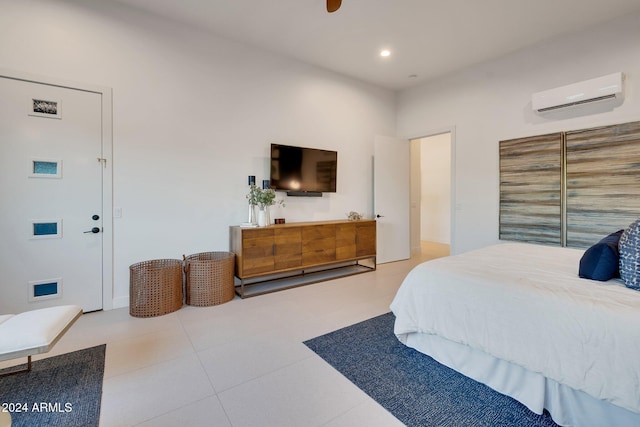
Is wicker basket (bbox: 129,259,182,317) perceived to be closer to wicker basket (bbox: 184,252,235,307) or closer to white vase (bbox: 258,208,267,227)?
wicker basket (bbox: 184,252,235,307)

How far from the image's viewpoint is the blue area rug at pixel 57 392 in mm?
1522

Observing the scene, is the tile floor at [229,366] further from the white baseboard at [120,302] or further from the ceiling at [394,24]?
the ceiling at [394,24]

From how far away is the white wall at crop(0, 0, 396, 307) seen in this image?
276 cm

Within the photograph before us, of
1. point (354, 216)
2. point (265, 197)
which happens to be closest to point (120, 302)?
point (265, 197)

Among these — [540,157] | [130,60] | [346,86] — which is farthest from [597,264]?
[130,60]

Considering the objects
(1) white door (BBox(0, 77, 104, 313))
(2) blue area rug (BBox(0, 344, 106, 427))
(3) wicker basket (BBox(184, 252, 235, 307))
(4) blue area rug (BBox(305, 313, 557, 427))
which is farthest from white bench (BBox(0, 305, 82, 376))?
(4) blue area rug (BBox(305, 313, 557, 427))

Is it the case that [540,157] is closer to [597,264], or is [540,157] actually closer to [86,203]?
[597,264]

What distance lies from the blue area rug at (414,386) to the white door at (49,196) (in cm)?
254

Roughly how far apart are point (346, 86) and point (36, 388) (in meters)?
5.03

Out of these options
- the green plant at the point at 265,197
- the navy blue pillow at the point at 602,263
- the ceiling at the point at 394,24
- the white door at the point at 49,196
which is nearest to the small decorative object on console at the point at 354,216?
the green plant at the point at 265,197

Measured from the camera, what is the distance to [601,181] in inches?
128

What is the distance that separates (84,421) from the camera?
1503 millimetres

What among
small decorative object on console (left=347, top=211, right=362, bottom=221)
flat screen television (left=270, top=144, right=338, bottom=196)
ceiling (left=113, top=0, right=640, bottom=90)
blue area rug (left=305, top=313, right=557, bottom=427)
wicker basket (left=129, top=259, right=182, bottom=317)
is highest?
ceiling (left=113, top=0, right=640, bottom=90)

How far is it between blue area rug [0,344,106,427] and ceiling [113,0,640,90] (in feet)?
11.3
